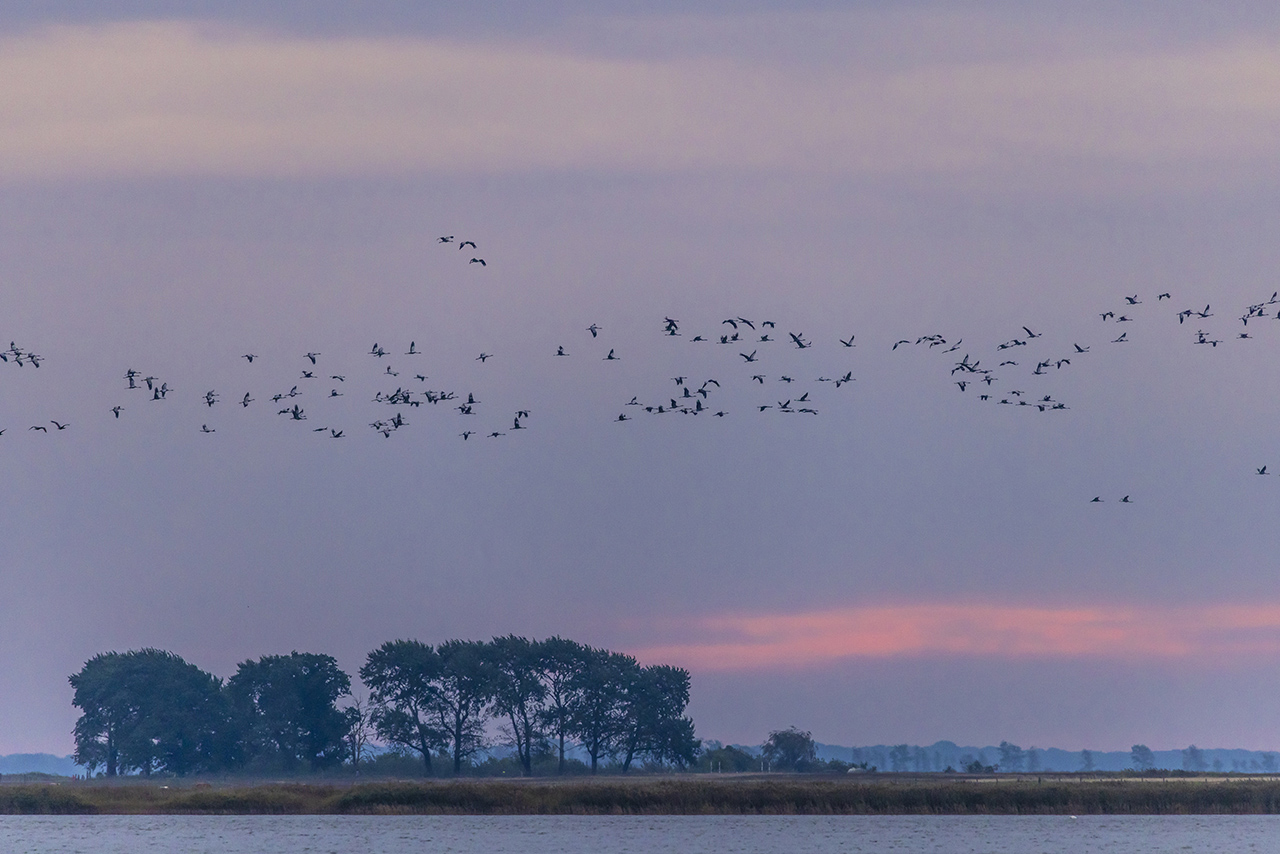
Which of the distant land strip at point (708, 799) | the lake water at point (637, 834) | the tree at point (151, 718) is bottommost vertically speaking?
the lake water at point (637, 834)

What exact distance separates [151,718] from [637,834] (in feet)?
210

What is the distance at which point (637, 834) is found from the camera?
4045 inches

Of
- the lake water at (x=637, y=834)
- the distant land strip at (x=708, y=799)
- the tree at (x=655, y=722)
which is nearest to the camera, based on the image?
the lake water at (x=637, y=834)

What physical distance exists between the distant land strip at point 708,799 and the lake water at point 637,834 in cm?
110

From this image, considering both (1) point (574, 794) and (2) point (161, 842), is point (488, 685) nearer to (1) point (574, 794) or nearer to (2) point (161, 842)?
(1) point (574, 794)

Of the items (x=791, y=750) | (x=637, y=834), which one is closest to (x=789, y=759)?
(x=791, y=750)

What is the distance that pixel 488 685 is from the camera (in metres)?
150

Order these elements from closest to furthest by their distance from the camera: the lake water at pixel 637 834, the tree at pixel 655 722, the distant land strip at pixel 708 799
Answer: the lake water at pixel 637 834 → the distant land strip at pixel 708 799 → the tree at pixel 655 722

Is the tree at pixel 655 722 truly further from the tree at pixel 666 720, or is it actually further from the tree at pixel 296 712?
the tree at pixel 296 712

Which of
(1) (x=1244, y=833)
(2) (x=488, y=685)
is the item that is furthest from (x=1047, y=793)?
(2) (x=488, y=685)

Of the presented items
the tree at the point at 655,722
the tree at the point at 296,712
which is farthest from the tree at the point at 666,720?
the tree at the point at 296,712

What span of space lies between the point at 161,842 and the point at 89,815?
24.0 metres

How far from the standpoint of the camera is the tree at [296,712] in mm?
149750

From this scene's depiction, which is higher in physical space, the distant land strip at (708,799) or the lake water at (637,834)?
the distant land strip at (708,799)
